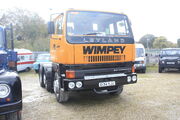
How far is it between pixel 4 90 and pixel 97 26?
3.11m

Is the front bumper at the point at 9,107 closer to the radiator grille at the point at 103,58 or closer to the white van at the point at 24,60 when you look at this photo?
the radiator grille at the point at 103,58

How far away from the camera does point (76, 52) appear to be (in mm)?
4449

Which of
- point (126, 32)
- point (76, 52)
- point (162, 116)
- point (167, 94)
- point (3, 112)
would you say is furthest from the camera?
point (167, 94)

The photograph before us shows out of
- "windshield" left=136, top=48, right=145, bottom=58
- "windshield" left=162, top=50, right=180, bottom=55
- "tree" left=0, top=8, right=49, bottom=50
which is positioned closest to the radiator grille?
"windshield" left=136, top=48, right=145, bottom=58

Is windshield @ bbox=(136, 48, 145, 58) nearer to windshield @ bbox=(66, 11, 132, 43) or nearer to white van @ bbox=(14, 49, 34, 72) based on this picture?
windshield @ bbox=(66, 11, 132, 43)

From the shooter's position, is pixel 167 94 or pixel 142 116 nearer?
pixel 142 116

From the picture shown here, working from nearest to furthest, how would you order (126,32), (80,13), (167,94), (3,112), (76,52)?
(3,112), (76,52), (80,13), (126,32), (167,94)

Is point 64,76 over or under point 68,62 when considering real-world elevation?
under

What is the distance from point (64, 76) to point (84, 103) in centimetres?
125

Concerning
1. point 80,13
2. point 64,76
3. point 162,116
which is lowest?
point 162,116

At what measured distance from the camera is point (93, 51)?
463 centimetres

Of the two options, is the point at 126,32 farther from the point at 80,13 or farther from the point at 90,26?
the point at 80,13

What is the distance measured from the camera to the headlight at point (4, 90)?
2.80m

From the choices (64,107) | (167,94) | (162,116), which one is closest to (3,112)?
(64,107)
